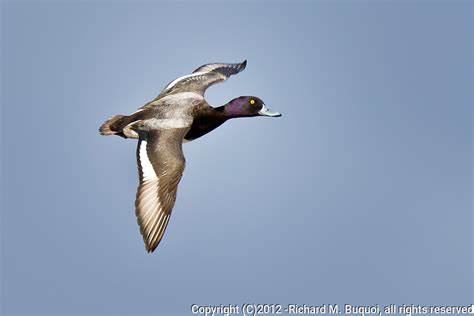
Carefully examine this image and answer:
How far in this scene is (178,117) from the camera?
900 centimetres

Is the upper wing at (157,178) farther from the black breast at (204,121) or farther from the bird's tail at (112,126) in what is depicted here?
the bird's tail at (112,126)

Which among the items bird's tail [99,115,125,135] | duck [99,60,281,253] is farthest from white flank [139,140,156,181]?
bird's tail [99,115,125,135]

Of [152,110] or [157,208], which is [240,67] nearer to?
[152,110]

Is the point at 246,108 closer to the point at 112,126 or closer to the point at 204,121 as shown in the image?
the point at 204,121

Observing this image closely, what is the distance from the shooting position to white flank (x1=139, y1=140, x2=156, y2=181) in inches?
316

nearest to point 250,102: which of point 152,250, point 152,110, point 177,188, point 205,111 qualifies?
point 205,111

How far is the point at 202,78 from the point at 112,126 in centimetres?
170

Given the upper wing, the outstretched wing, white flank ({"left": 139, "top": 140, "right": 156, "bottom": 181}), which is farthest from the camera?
the outstretched wing

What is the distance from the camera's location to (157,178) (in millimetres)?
8031

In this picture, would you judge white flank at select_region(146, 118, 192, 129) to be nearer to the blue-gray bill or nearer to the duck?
the duck

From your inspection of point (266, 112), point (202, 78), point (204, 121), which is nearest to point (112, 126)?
point (204, 121)

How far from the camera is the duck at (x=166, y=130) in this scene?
7.75 m

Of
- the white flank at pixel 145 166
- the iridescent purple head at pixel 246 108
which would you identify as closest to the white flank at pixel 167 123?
the white flank at pixel 145 166

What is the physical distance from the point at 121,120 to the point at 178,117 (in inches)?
28.2
